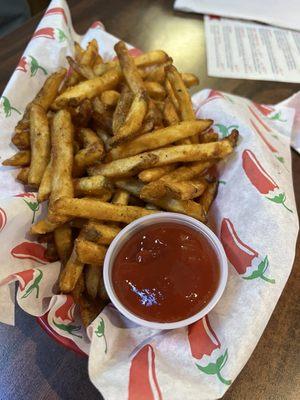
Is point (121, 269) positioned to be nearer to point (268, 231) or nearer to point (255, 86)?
point (268, 231)

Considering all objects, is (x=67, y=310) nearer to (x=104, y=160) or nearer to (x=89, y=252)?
(x=89, y=252)

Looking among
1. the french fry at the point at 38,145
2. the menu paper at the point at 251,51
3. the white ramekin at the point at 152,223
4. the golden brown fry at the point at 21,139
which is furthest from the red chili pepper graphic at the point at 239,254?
the menu paper at the point at 251,51

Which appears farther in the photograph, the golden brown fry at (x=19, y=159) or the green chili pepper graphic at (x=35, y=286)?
the golden brown fry at (x=19, y=159)

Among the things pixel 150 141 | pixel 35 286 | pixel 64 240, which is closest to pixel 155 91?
pixel 150 141

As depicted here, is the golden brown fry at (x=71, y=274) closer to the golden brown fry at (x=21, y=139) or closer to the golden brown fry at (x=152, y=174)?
the golden brown fry at (x=152, y=174)

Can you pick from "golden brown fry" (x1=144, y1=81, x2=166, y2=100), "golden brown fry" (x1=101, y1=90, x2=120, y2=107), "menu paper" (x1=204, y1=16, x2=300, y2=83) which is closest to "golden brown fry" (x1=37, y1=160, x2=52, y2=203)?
"golden brown fry" (x1=101, y1=90, x2=120, y2=107)

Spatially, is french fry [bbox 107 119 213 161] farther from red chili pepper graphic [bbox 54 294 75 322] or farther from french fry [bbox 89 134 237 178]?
red chili pepper graphic [bbox 54 294 75 322]

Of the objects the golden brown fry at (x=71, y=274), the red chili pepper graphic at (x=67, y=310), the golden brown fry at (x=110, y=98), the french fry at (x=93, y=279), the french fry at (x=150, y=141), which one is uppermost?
the golden brown fry at (x=110, y=98)

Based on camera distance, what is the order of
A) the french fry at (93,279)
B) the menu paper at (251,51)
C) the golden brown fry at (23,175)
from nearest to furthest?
the french fry at (93,279) → the golden brown fry at (23,175) → the menu paper at (251,51)
